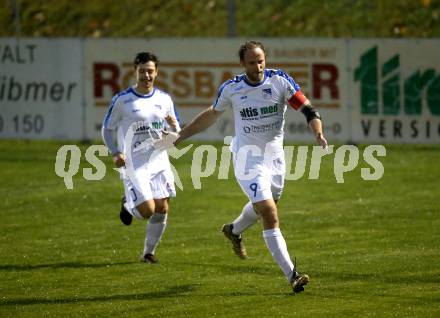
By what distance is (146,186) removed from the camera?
1380 cm

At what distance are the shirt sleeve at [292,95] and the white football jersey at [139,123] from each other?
2454 mm

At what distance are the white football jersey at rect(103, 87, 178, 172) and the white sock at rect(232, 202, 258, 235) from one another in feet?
4.48

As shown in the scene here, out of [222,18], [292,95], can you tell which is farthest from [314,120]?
[222,18]

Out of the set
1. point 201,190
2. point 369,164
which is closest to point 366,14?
point 369,164

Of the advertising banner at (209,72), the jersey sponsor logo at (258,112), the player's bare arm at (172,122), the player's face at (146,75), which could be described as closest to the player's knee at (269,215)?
the jersey sponsor logo at (258,112)

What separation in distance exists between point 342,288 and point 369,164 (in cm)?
1052

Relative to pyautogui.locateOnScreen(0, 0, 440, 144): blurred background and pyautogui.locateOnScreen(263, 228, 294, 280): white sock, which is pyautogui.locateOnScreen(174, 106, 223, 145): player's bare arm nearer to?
pyautogui.locateOnScreen(263, 228, 294, 280): white sock

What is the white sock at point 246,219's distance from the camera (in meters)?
13.0

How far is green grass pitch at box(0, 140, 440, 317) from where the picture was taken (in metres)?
11.3

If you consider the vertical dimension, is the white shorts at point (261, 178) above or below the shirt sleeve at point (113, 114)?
below

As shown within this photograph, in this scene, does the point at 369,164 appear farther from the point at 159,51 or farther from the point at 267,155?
the point at 267,155

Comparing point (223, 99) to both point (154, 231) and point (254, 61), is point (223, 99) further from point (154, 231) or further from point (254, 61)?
point (154, 231)

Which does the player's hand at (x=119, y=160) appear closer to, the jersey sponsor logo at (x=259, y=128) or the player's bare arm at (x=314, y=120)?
the jersey sponsor logo at (x=259, y=128)

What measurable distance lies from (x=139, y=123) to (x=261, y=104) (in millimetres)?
2463
